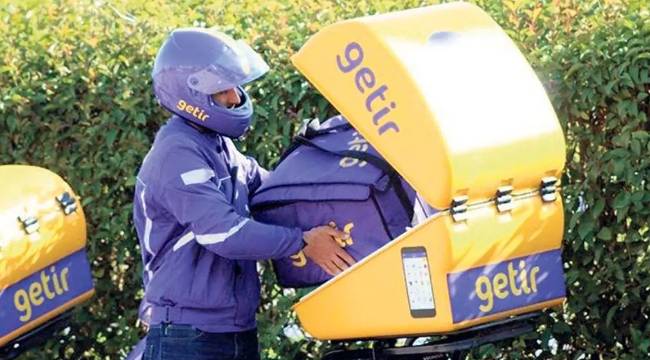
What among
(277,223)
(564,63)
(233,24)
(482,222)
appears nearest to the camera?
(482,222)

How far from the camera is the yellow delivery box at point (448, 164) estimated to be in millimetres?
4629

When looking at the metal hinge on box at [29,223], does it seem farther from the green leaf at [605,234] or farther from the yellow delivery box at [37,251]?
the green leaf at [605,234]

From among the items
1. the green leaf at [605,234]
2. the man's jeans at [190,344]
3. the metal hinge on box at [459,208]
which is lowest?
the green leaf at [605,234]

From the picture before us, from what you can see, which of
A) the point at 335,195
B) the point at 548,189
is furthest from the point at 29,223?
the point at 548,189

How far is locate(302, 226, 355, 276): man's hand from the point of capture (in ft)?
16.4

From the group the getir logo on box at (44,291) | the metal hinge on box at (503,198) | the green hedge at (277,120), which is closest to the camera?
the metal hinge on box at (503,198)

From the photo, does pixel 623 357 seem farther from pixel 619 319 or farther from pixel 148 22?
pixel 148 22

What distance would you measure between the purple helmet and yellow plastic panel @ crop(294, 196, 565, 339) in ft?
1.98

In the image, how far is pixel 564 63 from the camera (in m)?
5.63

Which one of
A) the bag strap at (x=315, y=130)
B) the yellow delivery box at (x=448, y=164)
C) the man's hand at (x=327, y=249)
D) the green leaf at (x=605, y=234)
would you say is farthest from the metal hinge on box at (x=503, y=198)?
the green leaf at (x=605, y=234)

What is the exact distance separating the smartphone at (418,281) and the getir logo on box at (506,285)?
0.22 ft

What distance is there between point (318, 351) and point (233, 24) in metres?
1.26

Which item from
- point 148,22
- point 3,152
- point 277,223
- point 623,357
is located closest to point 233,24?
point 148,22

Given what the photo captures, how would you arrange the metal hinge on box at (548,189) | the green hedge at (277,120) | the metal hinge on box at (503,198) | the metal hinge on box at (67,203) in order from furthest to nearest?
the metal hinge on box at (67,203), the green hedge at (277,120), the metal hinge on box at (548,189), the metal hinge on box at (503,198)
